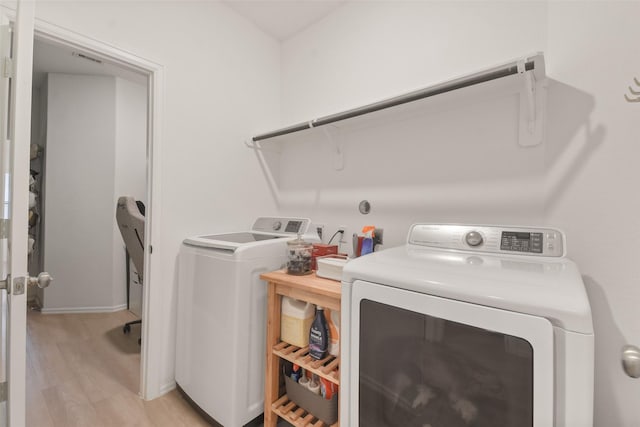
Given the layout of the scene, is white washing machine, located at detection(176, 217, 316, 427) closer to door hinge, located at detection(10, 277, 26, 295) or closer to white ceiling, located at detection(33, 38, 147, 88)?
door hinge, located at detection(10, 277, 26, 295)

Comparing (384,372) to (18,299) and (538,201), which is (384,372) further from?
(18,299)

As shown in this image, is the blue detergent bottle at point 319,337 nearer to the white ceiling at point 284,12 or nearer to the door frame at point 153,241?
the door frame at point 153,241

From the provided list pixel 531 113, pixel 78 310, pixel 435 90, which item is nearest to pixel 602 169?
pixel 531 113

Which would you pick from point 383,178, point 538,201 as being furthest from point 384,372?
point 383,178

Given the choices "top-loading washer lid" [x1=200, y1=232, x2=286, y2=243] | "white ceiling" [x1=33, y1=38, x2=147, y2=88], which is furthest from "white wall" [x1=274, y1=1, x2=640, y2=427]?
"white ceiling" [x1=33, y1=38, x2=147, y2=88]

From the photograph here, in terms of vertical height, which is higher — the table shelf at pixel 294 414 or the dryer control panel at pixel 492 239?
the dryer control panel at pixel 492 239

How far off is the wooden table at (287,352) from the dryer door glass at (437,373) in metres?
0.31

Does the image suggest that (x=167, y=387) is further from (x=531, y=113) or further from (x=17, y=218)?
(x=531, y=113)

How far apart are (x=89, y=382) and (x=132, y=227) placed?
109cm

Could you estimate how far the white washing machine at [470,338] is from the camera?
0.62m

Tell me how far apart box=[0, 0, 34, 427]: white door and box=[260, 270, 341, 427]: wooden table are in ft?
2.85

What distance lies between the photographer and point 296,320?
1374 mm

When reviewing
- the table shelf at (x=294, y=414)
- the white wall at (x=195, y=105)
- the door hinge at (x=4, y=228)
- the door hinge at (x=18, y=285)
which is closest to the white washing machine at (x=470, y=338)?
the table shelf at (x=294, y=414)

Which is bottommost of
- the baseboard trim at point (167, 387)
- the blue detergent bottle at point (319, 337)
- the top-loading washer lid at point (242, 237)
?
the baseboard trim at point (167, 387)
